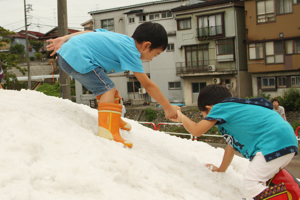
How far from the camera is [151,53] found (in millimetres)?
3213

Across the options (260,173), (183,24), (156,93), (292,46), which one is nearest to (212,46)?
(183,24)

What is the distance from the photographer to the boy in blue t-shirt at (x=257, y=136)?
2.28 meters

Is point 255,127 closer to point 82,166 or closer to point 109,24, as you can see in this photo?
point 82,166

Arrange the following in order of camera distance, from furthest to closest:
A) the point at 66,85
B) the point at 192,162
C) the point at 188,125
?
the point at 66,85 < the point at 192,162 < the point at 188,125

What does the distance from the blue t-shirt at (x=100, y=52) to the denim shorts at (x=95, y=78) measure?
0.19 feet

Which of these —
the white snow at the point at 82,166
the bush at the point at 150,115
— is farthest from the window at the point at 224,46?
the white snow at the point at 82,166

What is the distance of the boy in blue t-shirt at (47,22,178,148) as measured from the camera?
300 cm

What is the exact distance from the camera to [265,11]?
2134 centimetres

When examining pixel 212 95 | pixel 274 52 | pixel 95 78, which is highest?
pixel 274 52

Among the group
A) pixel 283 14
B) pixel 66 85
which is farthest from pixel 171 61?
pixel 66 85

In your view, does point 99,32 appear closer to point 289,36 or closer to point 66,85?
point 66,85

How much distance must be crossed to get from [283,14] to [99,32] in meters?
20.3

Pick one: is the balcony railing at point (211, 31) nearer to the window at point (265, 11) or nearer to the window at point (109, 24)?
the window at point (265, 11)

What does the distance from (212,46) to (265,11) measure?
450 cm
